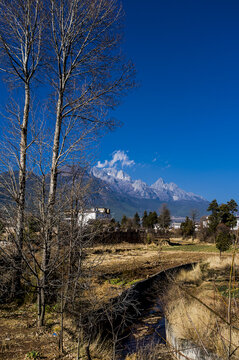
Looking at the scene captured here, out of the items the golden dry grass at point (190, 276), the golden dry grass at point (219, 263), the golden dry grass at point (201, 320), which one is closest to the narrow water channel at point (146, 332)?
the golden dry grass at point (201, 320)

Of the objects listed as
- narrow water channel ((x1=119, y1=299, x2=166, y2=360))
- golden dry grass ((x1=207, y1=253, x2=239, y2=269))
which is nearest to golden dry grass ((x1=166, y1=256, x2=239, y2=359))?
narrow water channel ((x1=119, y1=299, x2=166, y2=360))

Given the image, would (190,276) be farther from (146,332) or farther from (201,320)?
(201,320)

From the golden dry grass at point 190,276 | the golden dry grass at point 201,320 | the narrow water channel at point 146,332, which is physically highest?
the golden dry grass at point 201,320

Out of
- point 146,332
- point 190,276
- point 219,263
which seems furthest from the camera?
point 219,263

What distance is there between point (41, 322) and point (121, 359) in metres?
2.05

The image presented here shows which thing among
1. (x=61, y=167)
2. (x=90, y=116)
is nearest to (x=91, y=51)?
(x=90, y=116)

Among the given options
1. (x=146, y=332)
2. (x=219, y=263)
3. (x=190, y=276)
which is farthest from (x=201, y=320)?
(x=219, y=263)

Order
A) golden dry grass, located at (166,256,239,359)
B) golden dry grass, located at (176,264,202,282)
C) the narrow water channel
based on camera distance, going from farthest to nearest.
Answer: golden dry grass, located at (176,264,202,282) < the narrow water channel < golden dry grass, located at (166,256,239,359)

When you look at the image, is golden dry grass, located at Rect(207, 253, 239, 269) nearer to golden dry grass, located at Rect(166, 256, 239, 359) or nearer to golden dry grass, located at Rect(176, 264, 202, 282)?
golden dry grass, located at Rect(176, 264, 202, 282)

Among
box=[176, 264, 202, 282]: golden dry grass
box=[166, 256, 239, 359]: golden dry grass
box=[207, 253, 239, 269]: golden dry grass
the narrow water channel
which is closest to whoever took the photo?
box=[166, 256, 239, 359]: golden dry grass

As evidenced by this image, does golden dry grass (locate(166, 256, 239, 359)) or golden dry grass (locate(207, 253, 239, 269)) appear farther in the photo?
golden dry grass (locate(207, 253, 239, 269))

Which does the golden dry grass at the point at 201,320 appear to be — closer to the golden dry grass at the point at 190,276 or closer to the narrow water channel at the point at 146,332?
the narrow water channel at the point at 146,332

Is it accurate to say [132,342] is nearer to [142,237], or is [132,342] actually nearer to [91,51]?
[91,51]

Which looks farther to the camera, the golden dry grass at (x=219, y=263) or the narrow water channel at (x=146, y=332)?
the golden dry grass at (x=219, y=263)
